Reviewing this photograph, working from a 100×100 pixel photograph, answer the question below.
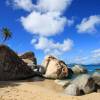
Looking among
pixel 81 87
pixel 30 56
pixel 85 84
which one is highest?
pixel 30 56

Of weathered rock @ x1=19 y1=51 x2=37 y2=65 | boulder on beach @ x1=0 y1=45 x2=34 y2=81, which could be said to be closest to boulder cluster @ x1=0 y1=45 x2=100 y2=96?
boulder on beach @ x1=0 y1=45 x2=34 y2=81

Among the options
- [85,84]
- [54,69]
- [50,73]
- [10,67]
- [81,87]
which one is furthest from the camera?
[54,69]

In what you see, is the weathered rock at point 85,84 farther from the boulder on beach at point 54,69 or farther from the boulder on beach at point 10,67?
the boulder on beach at point 54,69

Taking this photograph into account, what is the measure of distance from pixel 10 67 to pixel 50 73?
5619 millimetres

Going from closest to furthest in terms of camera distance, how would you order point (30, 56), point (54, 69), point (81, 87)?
1. point (81, 87)
2. point (54, 69)
3. point (30, 56)

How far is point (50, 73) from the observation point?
3102 centimetres

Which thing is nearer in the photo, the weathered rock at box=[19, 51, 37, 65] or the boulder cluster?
the boulder cluster

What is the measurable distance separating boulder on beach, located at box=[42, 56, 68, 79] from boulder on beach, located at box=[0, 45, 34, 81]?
10.8 ft

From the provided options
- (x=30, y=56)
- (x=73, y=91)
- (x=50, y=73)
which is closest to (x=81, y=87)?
(x=73, y=91)

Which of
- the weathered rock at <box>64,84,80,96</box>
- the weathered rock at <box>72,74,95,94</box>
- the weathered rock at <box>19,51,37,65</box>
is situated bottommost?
the weathered rock at <box>64,84,80,96</box>

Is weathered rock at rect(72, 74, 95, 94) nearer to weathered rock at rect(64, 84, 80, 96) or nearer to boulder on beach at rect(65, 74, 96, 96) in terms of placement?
boulder on beach at rect(65, 74, 96, 96)

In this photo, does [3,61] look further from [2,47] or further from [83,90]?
[83,90]

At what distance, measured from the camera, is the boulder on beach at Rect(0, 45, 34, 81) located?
87.2 feet

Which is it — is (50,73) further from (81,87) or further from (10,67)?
(81,87)
